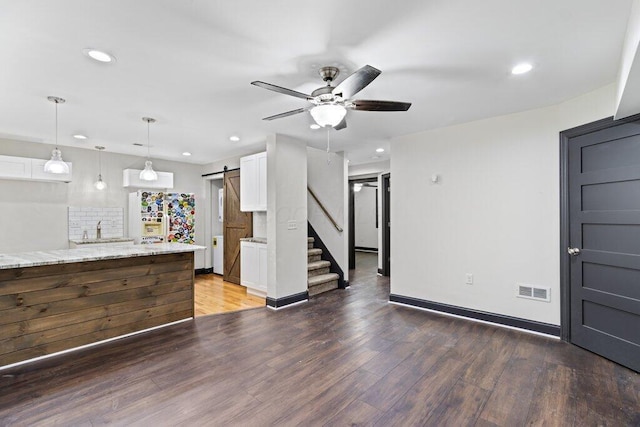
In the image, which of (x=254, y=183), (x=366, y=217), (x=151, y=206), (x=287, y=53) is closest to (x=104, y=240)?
(x=151, y=206)

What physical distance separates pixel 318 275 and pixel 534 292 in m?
3.13

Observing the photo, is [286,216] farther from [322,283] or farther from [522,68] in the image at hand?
[522,68]

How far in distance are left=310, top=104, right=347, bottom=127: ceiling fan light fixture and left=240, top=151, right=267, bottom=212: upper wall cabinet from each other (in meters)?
2.67

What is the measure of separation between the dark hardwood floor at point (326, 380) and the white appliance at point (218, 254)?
10.0 feet

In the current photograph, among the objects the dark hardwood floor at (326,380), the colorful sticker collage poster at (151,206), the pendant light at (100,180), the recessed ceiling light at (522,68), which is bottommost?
the dark hardwood floor at (326,380)

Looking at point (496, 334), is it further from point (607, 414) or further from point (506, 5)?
point (506, 5)

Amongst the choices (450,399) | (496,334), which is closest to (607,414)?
(450,399)

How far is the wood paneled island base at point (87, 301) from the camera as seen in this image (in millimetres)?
2715

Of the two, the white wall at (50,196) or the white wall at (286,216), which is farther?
the white wall at (50,196)

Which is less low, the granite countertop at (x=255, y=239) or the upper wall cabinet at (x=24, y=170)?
the upper wall cabinet at (x=24, y=170)

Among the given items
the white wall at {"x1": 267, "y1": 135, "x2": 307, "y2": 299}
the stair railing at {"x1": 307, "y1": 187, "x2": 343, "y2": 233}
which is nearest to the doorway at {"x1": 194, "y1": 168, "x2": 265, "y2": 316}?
the white wall at {"x1": 267, "y1": 135, "x2": 307, "y2": 299}

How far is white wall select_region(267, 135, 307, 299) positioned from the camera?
4379 millimetres

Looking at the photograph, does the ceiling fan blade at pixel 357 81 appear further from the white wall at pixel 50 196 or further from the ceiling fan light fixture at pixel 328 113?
the white wall at pixel 50 196

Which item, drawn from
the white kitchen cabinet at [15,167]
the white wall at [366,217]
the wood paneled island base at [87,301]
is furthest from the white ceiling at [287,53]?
the white wall at [366,217]
